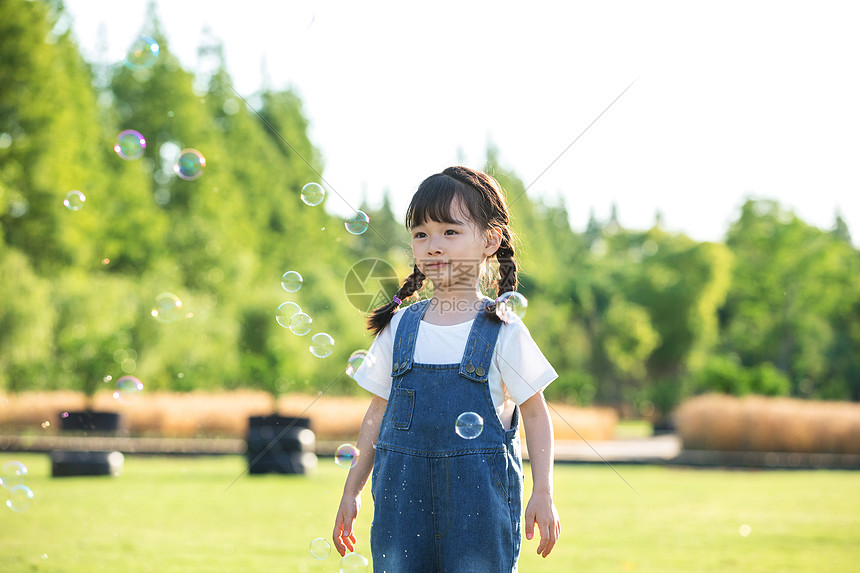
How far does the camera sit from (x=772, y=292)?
3656cm

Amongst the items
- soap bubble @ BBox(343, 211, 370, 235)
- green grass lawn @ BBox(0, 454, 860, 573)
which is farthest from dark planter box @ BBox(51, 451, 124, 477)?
soap bubble @ BBox(343, 211, 370, 235)

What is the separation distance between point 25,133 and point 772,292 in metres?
30.3

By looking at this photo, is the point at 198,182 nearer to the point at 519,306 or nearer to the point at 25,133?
the point at 25,133

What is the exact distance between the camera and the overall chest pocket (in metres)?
2.46

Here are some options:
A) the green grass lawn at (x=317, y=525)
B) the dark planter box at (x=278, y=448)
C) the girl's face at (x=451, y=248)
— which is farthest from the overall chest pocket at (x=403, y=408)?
the dark planter box at (x=278, y=448)

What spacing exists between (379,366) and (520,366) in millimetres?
488

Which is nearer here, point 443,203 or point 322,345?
point 443,203

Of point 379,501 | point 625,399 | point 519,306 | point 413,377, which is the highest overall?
point 519,306

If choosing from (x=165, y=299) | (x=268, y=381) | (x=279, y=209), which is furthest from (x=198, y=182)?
(x=165, y=299)

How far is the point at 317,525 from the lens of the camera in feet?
23.0

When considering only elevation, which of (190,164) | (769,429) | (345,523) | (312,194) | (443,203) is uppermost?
(190,164)

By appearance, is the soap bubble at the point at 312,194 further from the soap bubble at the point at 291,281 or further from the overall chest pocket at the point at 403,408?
the overall chest pocket at the point at 403,408

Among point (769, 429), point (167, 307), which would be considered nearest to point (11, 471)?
point (167, 307)

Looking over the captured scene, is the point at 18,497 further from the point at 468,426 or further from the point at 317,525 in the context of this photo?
the point at 468,426
